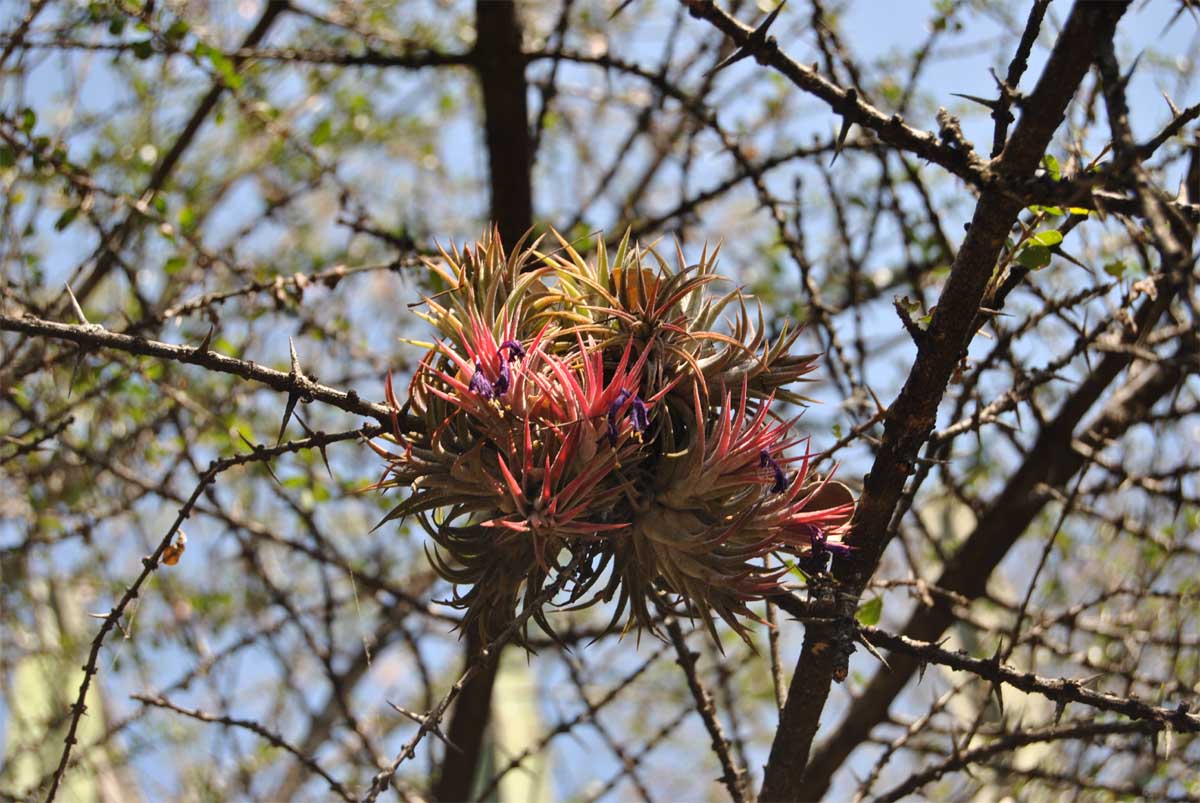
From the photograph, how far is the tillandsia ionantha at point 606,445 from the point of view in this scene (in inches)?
68.5

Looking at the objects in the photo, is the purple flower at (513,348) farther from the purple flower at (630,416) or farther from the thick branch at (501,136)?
the thick branch at (501,136)

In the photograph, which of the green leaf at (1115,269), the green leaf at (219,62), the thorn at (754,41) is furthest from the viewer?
the green leaf at (219,62)

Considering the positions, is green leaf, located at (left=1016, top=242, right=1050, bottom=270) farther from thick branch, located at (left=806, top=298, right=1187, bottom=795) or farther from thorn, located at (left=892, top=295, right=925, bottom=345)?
thick branch, located at (left=806, top=298, right=1187, bottom=795)

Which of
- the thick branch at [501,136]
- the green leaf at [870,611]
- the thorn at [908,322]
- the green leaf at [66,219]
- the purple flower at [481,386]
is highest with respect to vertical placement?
the thick branch at [501,136]

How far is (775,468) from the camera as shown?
5.89 ft

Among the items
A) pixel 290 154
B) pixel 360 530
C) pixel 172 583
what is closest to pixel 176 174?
pixel 290 154

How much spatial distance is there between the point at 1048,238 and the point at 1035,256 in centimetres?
3

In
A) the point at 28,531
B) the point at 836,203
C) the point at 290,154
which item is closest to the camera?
the point at 836,203

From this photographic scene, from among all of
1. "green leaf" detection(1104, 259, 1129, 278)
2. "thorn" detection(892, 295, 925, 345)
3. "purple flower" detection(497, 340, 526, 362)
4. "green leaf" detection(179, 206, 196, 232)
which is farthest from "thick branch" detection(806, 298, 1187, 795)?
"green leaf" detection(179, 206, 196, 232)

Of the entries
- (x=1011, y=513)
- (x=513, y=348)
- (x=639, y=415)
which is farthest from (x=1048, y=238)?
(x=1011, y=513)

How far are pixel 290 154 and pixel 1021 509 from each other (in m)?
3.44

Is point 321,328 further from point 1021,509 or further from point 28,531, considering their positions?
point 1021,509

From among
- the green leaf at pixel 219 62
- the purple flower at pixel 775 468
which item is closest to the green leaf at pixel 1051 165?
the purple flower at pixel 775 468

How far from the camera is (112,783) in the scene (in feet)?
19.8
